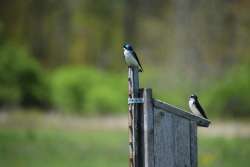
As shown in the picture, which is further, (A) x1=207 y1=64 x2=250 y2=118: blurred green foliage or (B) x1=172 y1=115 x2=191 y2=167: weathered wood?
(A) x1=207 y1=64 x2=250 y2=118: blurred green foliage

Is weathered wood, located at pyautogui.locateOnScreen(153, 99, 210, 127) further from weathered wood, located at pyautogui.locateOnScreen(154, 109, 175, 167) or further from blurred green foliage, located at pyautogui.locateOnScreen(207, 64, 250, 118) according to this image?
blurred green foliage, located at pyautogui.locateOnScreen(207, 64, 250, 118)

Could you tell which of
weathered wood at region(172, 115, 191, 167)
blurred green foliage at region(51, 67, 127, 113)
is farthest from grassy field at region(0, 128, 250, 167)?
weathered wood at region(172, 115, 191, 167)

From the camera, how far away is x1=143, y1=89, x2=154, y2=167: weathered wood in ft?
18.5

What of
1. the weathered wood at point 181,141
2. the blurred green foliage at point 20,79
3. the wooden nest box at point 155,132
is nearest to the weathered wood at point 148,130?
the wooden nest box at point 155,132

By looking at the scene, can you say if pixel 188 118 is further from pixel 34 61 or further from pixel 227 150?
pixel 34 61

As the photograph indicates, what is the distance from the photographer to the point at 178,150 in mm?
5867

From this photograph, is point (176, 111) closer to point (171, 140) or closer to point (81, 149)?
point (171, 140)

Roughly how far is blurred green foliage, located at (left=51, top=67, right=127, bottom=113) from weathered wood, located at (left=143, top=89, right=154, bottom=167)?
13.8 metres

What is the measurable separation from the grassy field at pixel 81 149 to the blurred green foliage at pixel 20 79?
2.06 metres

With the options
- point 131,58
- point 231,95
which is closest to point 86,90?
point 231,95

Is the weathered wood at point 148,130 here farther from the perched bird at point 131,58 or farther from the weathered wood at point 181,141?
the perched bird at point 131,58

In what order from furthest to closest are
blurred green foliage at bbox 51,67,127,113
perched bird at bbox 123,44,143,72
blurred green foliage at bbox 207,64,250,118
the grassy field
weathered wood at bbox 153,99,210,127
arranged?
1. blurred green foliage at bbox 51,67,127,113
2. blurred green foliage at bbox 207,64,250,118
3. the grassy field
4. perched bird at bbox 123,44,143,72
5. weathered wood at bbox 153,99,210,127

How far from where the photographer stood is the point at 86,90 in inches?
835

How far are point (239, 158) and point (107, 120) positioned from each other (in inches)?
177
